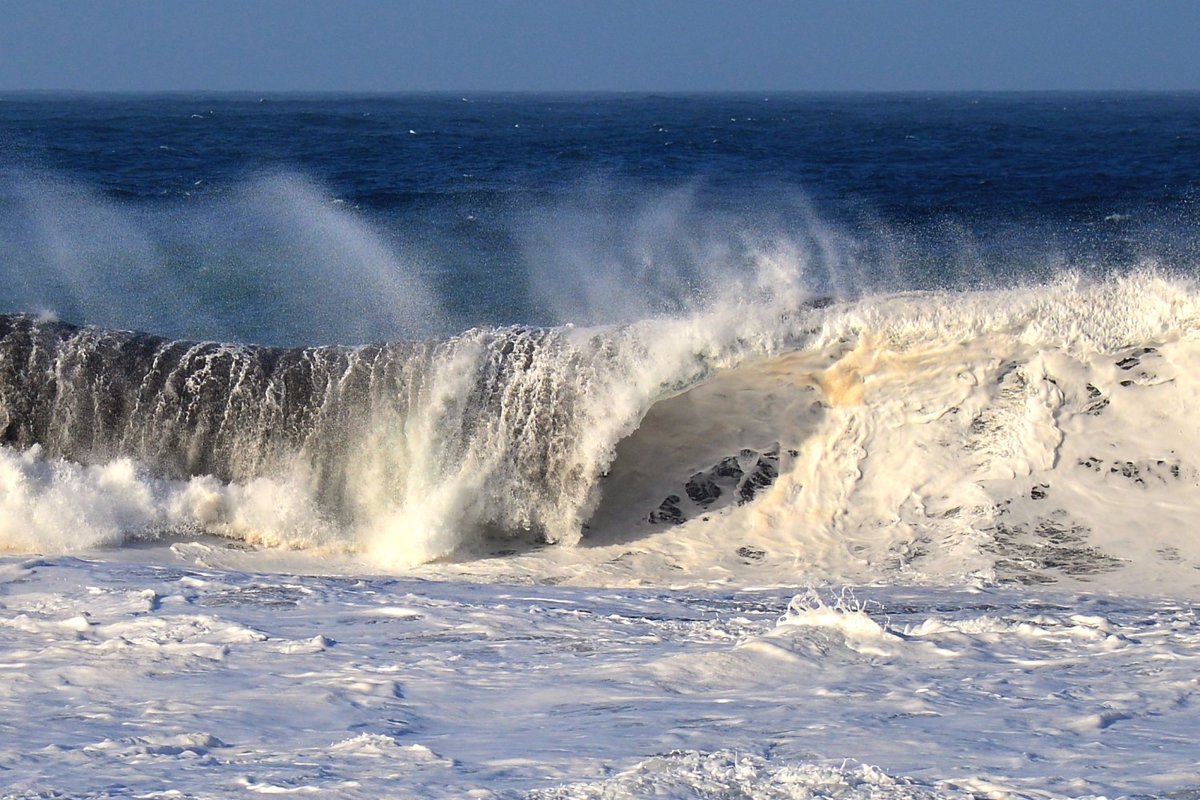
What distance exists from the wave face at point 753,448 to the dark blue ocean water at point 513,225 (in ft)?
3.91

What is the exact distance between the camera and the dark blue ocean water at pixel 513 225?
17.2 metres

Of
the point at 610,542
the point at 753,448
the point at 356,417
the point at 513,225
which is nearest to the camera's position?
the point at 610,542

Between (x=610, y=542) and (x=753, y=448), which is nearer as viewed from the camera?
(x=610, y=542)

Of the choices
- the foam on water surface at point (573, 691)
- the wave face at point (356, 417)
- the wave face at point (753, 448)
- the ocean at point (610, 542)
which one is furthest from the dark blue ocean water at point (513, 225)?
the foam on water surface at point (573, 691)

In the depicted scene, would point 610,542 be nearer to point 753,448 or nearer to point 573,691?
point 753,448

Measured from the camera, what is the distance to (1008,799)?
12.8 feet

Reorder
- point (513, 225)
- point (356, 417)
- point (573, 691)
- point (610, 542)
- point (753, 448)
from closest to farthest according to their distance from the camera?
point (573, 691) → point (610, 542) → point (753, 448) → point (356, 417) → point (513, 225)

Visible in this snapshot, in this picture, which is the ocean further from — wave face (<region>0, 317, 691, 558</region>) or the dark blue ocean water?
the dark blue ocean water

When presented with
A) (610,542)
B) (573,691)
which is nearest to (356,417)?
(610,542)

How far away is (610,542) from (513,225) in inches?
594

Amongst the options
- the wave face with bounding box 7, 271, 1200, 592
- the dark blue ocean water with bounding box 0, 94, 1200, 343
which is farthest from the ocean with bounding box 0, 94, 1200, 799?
the dark blue ocean water with bounding box 0, 94, 1200, 343

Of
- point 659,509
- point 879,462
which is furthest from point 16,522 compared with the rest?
point 879,462

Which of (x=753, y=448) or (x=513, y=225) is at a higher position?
(x=513, y=225)

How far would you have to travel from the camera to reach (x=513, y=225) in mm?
23188
